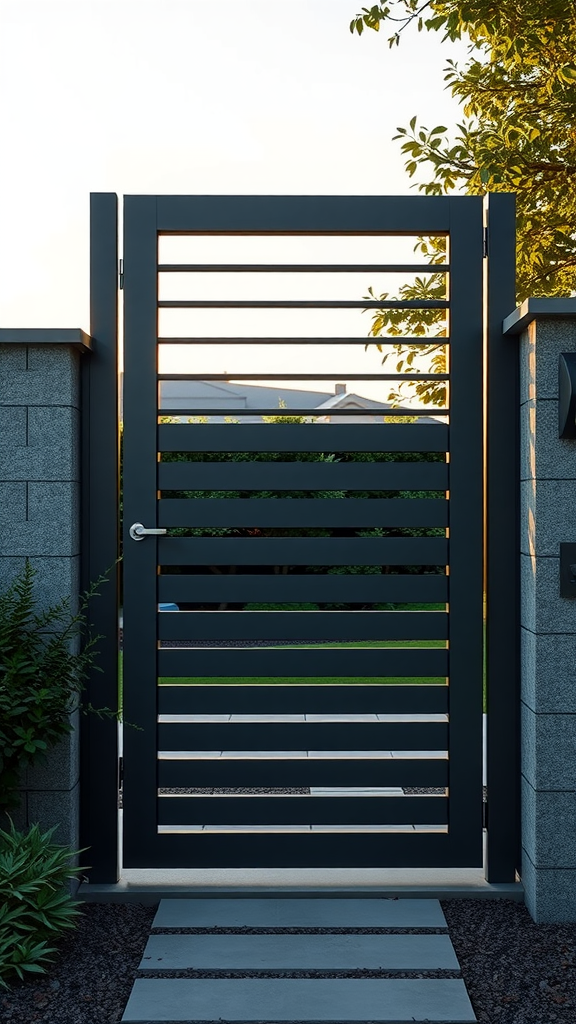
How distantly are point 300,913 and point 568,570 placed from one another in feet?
4.57

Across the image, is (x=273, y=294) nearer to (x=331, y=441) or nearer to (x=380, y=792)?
(x=331, y=441)

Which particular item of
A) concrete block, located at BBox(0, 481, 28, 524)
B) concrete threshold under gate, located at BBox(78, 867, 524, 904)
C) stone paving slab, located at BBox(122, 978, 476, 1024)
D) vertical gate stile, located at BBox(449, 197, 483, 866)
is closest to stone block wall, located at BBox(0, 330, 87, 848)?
concrete block, located at BBox(0, 481, 28, 524)

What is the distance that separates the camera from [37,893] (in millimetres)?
2543

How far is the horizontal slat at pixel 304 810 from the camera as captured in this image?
117 inches

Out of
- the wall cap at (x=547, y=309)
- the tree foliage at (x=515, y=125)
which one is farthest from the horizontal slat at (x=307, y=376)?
the tree foliage at (x=515, y=125)

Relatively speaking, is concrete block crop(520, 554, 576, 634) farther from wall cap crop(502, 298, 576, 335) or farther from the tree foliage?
the tree foliage

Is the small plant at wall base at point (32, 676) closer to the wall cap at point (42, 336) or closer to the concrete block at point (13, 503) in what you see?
the concrete block at point (13, 503)

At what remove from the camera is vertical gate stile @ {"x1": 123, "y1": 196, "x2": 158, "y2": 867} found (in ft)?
9.78

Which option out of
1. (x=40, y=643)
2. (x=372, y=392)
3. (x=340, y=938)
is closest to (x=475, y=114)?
(x=372, y=392)

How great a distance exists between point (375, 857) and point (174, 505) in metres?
1.40

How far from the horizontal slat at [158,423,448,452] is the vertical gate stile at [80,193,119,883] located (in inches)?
8.8

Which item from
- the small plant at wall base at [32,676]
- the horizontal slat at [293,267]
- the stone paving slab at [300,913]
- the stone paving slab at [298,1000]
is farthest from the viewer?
the horizontal slat at [293,267]

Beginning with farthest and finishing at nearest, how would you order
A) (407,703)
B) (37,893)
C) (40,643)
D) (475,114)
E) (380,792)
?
1. (475,114)
2. (380,792)
3. (407,703)
4. (40,643)
5. (37,893)

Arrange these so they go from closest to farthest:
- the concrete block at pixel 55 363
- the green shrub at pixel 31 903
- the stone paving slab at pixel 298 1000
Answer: the stone paving slab at pixel 298 1000 < the green shrub at pixel 31 903 < the concrete block at pixel 55 363
